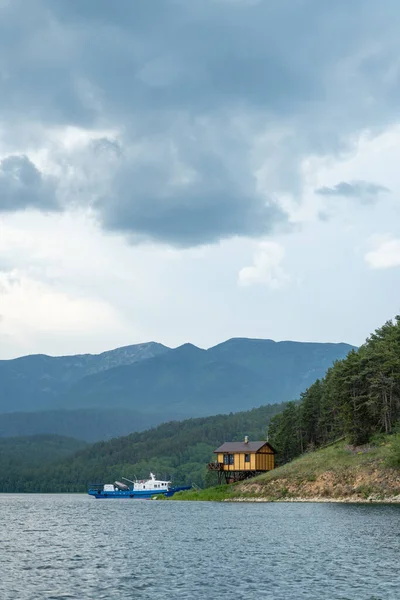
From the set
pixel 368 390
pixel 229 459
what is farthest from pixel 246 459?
pixel 368 390

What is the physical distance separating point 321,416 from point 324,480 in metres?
42.9

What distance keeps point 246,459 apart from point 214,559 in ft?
323

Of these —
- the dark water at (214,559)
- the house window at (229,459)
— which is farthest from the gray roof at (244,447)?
the dark water at (214,559)

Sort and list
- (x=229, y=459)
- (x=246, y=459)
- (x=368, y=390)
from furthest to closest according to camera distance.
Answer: (x=229, y=459)
(x=246, y=459)
(x=368, y=390)

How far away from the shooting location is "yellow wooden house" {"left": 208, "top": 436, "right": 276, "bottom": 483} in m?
148

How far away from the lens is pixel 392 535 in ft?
199

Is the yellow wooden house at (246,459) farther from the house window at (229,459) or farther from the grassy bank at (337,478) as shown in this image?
the grassy bank at (337,478)

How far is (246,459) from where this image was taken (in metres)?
148

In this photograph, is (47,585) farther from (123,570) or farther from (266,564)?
(266,564)

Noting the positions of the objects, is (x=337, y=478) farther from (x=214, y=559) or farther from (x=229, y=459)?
(x=214, y=559)

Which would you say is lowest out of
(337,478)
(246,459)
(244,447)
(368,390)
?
(337,478)

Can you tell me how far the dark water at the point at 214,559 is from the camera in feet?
128

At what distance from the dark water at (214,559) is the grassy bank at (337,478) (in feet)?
65.0

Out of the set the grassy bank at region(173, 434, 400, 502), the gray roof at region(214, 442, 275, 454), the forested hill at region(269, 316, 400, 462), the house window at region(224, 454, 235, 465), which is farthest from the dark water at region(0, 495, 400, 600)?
the house window at region(224, 454, 235, 465)
